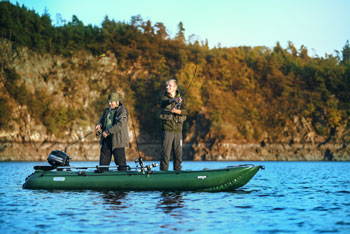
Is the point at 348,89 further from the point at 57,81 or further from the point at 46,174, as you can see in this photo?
the point at 46,174

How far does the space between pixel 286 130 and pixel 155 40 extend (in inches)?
1208

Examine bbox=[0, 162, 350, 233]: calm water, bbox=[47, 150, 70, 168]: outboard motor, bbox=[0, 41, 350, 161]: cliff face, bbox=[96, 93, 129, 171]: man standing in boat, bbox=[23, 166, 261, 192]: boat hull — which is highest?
bbox=[0, 41, 350, 161]: cliff face

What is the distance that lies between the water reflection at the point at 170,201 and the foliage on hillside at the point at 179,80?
65.3 m

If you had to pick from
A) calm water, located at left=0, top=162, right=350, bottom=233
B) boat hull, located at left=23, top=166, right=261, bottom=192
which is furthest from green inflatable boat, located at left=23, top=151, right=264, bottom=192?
calm water, located at left=0, top=162, right=350, bottom=233

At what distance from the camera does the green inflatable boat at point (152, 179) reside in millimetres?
12867

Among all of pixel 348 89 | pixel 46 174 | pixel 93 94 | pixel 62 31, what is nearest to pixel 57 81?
pixel 93 94

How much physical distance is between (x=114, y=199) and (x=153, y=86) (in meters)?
76.1

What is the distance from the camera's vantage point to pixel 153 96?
290 feet

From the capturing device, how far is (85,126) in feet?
258

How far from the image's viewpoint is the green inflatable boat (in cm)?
1287

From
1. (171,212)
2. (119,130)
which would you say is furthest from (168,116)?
(171,212)

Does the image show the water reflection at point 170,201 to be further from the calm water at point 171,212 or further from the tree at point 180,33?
the tree at point 180,33

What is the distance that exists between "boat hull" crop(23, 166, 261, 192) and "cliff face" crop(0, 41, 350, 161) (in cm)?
5995

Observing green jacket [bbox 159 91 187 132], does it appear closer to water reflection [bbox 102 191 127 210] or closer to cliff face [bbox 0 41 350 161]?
water reflection [bbox 102 191 127 210]
